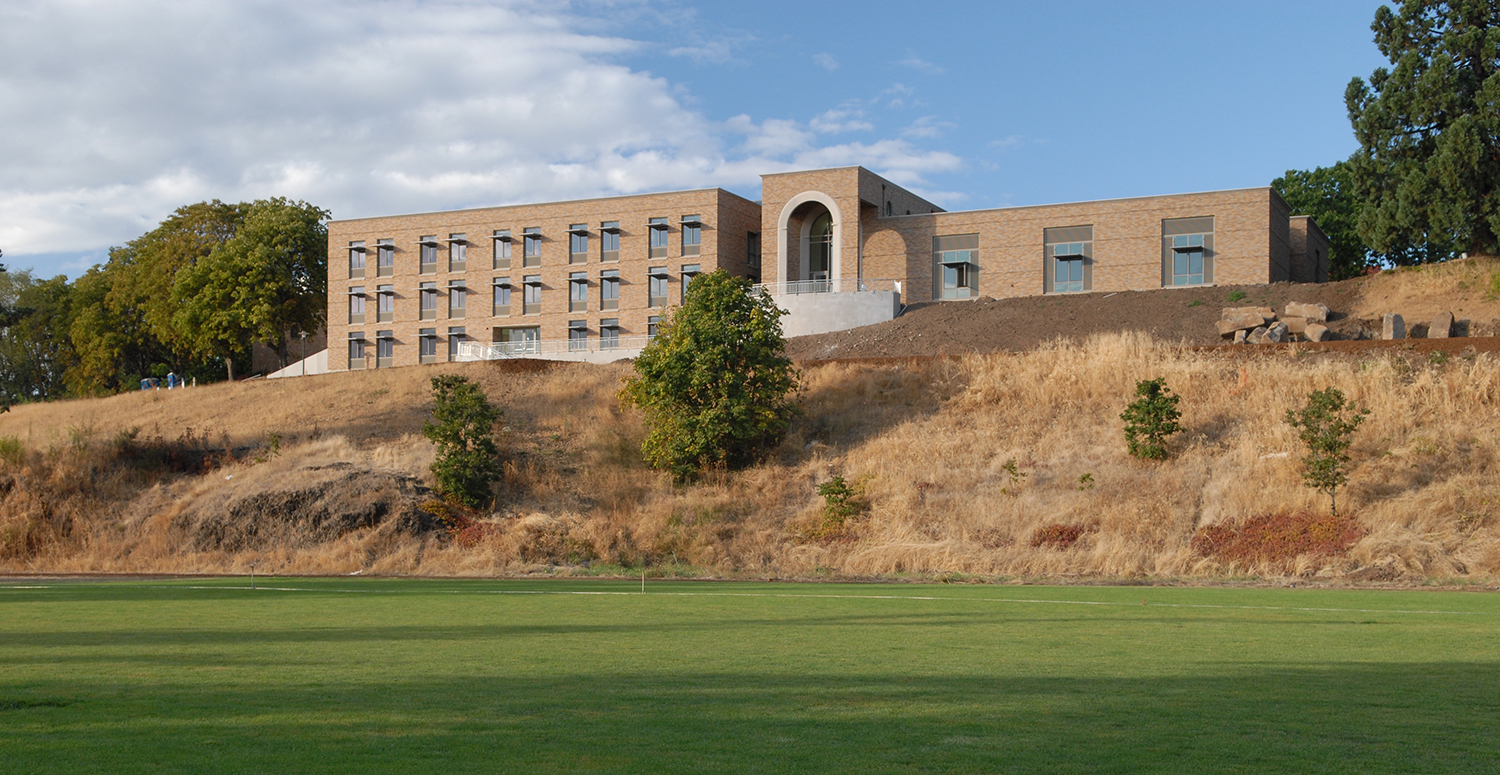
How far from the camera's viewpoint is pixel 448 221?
77.4 meters

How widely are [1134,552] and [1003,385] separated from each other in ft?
40.2

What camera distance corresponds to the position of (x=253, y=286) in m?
72.3

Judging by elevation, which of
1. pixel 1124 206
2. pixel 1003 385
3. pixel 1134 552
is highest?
pixel 1124 206

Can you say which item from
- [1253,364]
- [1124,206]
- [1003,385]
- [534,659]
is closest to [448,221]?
[1124,206]

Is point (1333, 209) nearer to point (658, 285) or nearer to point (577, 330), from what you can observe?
point (658, 285)

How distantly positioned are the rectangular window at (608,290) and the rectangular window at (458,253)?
10.4 meters

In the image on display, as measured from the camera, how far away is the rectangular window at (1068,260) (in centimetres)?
6303

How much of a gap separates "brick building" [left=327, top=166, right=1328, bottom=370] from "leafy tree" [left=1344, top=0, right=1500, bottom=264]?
30.5ft

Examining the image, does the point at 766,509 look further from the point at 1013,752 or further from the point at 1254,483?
→ the point at 1013,752

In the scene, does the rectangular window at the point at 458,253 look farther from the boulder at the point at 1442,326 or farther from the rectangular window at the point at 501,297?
the boulder at the point at 1442,326

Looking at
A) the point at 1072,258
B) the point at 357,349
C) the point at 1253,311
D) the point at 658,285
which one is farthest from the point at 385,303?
the point at 1253,311

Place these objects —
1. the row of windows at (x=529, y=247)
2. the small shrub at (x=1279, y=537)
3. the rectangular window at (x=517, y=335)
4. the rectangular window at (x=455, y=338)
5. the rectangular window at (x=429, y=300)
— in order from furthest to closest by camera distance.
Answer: the rectangular window at (x=429, y=300), the rectangular window at (x=455, y=338), the rectangular window at (x=517, y=335), the row of windows at (x=529, y=247), the small shrub at (x=1279, y=537)

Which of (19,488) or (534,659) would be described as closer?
(534,659)

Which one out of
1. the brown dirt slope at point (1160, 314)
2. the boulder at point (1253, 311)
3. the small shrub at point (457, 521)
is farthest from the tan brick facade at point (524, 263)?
the small shrub at point (457, 521)
